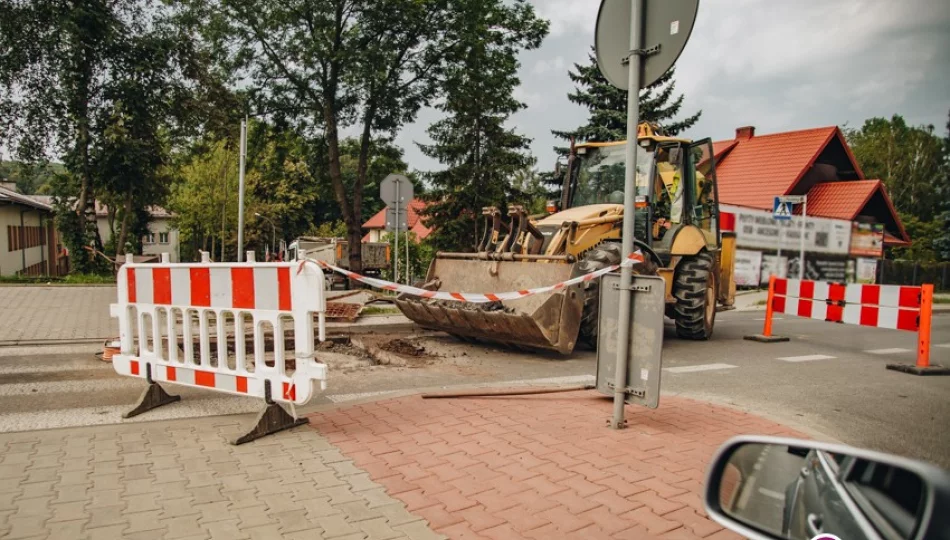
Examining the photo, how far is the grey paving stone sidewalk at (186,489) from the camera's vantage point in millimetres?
3037

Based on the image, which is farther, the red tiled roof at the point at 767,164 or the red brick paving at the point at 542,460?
the red tiled roof at the point at 767,164

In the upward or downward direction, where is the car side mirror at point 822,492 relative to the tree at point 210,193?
downward

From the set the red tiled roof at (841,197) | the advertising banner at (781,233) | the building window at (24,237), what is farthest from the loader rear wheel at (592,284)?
the building window at (24,237)

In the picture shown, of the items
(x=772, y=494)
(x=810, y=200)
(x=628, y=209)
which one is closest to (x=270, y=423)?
(x=628, y=209)

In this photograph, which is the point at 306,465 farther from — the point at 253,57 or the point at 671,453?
the point at 253,57

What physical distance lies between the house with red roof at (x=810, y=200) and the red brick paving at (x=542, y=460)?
59.8 feet

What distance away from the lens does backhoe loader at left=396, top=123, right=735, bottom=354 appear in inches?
307

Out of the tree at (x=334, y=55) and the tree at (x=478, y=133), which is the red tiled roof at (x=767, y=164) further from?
the tree at (x=334, y=55)

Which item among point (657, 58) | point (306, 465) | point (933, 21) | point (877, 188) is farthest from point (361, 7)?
point (877, 188)

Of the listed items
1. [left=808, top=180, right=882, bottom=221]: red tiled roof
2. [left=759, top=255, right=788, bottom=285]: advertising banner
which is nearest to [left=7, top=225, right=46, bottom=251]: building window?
[left=759, top=255, right=788, bottom=285]: advertising banner

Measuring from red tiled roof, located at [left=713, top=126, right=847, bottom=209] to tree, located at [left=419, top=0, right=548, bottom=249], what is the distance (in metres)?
10.7

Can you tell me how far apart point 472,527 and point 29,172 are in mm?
26712

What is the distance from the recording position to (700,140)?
1007cm

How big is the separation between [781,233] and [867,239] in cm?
857
